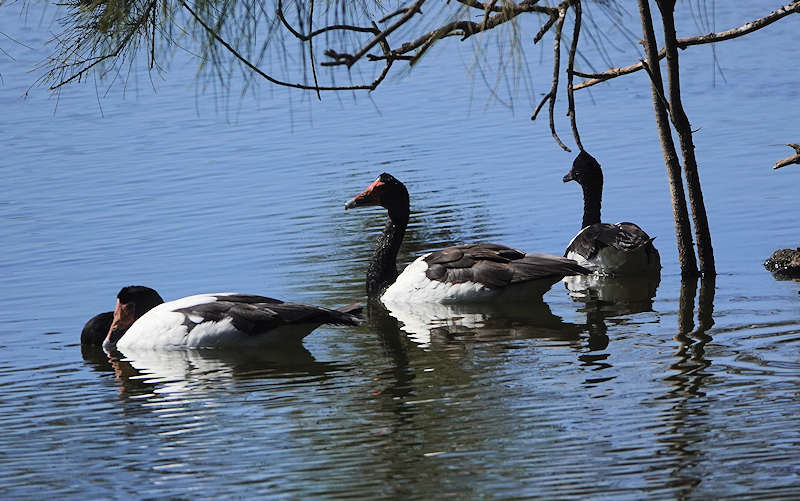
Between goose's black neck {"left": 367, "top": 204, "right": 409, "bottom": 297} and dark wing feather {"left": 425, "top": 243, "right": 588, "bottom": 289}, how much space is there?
56 cm

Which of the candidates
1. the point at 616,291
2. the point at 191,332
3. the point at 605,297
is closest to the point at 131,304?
the point at 191,332

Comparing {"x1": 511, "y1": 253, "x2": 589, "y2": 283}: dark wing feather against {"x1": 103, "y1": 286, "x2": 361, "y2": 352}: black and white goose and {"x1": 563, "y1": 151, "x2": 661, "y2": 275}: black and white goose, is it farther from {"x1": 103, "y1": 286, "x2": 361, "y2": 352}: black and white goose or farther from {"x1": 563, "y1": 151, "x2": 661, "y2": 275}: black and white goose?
{"x1": 103, "y1": 286, "x2": 361, "y2": 352}: black and white goose

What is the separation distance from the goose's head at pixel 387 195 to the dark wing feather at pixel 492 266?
1117 millimetres

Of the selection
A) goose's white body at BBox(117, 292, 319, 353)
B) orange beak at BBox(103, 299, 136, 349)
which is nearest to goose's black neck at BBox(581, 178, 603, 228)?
goose's white body at BBox(117, 292, 319, 353)

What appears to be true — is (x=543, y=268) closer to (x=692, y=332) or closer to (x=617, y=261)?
(x=617, y=261)

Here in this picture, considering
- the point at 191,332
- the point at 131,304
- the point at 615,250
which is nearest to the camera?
the point at 191,332

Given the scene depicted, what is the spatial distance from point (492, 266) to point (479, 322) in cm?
66

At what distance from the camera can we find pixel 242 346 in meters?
10.2

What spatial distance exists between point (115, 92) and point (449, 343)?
1517 cm

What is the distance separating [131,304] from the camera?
10.9 meters

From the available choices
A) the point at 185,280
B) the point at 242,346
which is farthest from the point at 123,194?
the point at 242,346

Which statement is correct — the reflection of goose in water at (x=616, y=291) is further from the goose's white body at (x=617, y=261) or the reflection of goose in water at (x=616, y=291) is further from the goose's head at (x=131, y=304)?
the goose's head at (x=131, y=304)

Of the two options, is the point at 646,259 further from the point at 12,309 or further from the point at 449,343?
the point at 12,309

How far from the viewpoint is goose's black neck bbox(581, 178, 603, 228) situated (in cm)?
1291
